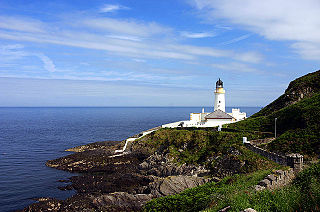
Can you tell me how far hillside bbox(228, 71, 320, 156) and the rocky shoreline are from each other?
10801 millimetres

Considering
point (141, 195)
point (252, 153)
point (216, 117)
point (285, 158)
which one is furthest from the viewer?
point (216, 117)

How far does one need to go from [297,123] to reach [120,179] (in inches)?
1025

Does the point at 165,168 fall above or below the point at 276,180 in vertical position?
below

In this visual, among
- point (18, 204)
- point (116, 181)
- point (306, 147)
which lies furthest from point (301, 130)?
point (18, 204)

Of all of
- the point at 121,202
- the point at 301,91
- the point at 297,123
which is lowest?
the point at 121,202

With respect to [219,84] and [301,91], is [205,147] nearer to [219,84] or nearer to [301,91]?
[301,91]

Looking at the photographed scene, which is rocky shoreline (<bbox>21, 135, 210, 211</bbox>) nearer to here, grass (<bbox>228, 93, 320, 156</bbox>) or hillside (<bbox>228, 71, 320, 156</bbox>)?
grass (<bbox>228, 93, 320, 156</bbox>)

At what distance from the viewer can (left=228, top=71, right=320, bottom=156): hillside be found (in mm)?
30125

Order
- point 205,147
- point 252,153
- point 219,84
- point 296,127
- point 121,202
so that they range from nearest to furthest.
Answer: point 121,202 < point 252,153 < point 296,127 < point 205,147 < point 219,84

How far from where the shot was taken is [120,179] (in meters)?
35.0

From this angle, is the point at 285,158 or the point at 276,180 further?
the point at 285,158

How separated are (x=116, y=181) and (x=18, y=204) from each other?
37.4ft

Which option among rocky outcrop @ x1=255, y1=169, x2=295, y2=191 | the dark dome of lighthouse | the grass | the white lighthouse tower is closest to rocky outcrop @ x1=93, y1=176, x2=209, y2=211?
the grass

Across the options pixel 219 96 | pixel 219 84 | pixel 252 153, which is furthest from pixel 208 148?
pixel 219 84
